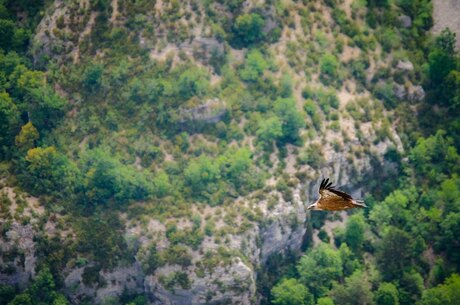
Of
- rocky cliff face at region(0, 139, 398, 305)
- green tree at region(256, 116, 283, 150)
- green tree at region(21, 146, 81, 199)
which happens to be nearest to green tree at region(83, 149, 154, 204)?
green tree at region(21, 146, 81, 199)

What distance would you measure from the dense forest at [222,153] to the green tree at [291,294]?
0.18 m

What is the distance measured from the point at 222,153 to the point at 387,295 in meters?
27.2

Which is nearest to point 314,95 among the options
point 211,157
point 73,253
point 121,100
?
point 211,157

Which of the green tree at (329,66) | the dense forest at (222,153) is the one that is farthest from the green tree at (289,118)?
the green tree at (329,66)

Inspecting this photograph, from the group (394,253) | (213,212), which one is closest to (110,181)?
(213,212)

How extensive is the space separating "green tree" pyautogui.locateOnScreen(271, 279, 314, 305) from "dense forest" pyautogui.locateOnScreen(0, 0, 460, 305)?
18 cm

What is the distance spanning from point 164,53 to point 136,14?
624 cm

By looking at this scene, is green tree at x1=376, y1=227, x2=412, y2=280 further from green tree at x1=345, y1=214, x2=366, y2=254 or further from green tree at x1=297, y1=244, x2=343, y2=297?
green tree at x1=297, y1=244, x2=343, y2=297

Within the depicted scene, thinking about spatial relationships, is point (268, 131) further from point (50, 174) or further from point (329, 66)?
point (50, 174)

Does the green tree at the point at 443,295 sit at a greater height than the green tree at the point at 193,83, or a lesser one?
lesser

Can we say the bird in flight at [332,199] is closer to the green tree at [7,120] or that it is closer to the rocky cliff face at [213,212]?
the rocky cliff face at [213,212]

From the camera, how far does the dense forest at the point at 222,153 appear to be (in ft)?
393

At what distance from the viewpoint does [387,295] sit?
401 feet

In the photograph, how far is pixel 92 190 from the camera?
405 ft
